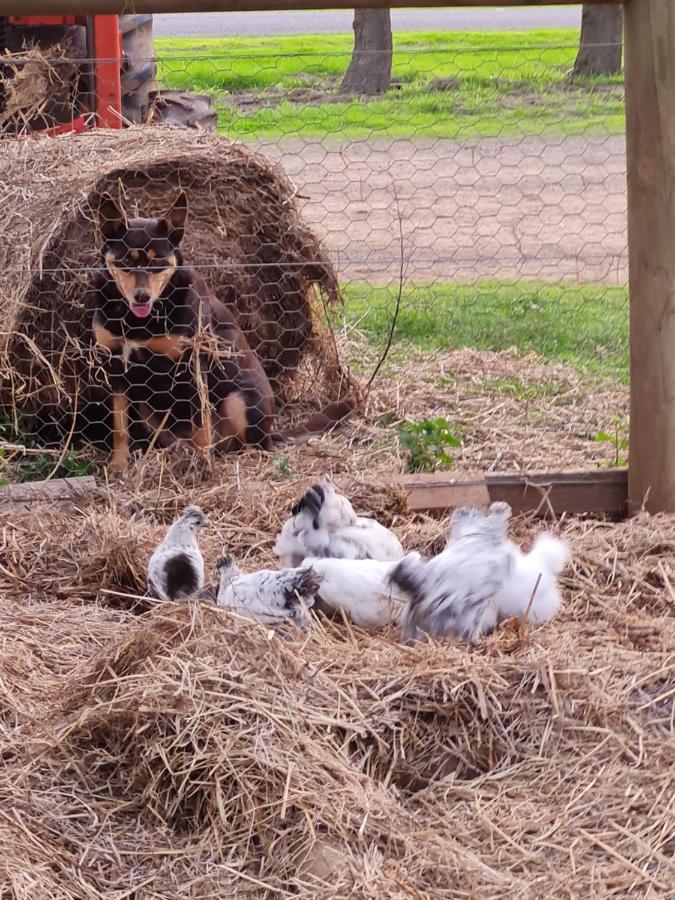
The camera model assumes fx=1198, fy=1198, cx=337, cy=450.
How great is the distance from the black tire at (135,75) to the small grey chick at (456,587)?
6.19 meters

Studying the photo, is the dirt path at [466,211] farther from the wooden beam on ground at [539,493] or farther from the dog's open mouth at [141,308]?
the wooden beam on ground at [539,493]

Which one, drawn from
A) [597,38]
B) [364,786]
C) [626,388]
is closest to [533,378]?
[626,388]

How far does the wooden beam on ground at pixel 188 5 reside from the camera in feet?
12.3

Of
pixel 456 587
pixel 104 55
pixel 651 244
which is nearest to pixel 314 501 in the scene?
pixel 456 587

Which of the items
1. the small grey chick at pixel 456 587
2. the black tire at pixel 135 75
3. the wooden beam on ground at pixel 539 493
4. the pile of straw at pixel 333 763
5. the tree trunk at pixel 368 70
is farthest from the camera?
the black tire at pixel 135 75

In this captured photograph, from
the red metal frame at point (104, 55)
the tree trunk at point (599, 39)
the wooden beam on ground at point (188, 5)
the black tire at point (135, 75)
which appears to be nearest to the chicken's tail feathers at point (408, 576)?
the wooden beam on ground at point (188, 5)

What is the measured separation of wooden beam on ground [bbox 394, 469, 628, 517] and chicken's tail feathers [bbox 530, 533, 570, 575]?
0.72m

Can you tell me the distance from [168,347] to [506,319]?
2677 millimetres

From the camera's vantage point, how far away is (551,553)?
137 inches

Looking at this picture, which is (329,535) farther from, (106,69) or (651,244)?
(106,69)

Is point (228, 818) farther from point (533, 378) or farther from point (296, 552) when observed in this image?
point (533, 378)

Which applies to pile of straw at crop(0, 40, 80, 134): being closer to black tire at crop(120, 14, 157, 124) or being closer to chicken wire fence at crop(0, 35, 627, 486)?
chicken wire fence at crop(0, 35, 627, 486)

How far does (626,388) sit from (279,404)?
5.81 feet

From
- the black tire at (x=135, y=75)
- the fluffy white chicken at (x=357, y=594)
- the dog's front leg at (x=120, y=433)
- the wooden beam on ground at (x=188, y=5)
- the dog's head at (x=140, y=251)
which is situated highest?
the wooden beam on ground at (x=188, y=5)
